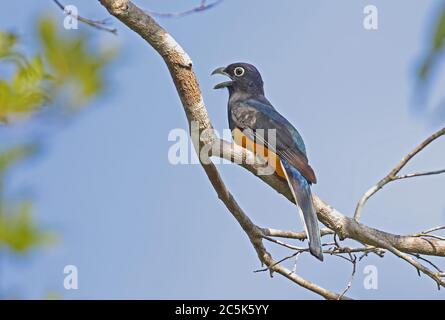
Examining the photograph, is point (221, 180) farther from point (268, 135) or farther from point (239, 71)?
point (239, 71)

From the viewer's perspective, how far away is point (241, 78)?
6.56 m

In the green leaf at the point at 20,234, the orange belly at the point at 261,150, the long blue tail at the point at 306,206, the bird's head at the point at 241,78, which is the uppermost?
the bird's head at the point at 241,78

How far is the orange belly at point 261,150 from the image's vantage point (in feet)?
16.5

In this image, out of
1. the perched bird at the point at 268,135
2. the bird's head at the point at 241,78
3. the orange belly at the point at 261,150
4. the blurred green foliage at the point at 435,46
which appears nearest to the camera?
the blurred green foliage at the point at 435,46

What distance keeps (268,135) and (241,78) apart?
1.24 m

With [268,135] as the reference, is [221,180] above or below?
below

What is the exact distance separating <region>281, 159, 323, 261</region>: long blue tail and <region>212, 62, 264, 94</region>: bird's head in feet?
5.87

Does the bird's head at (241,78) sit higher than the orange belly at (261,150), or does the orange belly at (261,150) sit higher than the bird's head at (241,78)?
the bird's head at (241,78)

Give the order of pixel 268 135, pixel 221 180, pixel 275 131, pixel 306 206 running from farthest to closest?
pixel 275 131 < pixel 268 135 < pixel 306 206 < pixel 221 180

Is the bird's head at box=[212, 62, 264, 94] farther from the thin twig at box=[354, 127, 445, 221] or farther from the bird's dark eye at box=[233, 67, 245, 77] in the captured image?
the thin twig at box=[354, 127, 445, 221]

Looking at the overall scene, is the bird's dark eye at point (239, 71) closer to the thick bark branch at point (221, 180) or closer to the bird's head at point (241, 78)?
the bird's head at point (241, 78)

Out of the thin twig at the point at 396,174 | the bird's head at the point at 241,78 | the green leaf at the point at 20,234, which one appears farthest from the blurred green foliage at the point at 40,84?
the bird's head at the point at 241,78

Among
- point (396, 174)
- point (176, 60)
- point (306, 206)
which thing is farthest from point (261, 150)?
point (176, 60)

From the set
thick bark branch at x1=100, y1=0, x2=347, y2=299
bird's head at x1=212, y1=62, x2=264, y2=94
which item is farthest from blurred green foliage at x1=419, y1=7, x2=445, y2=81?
bird's head at x1=212, y1=62, x2=264, y2=94
